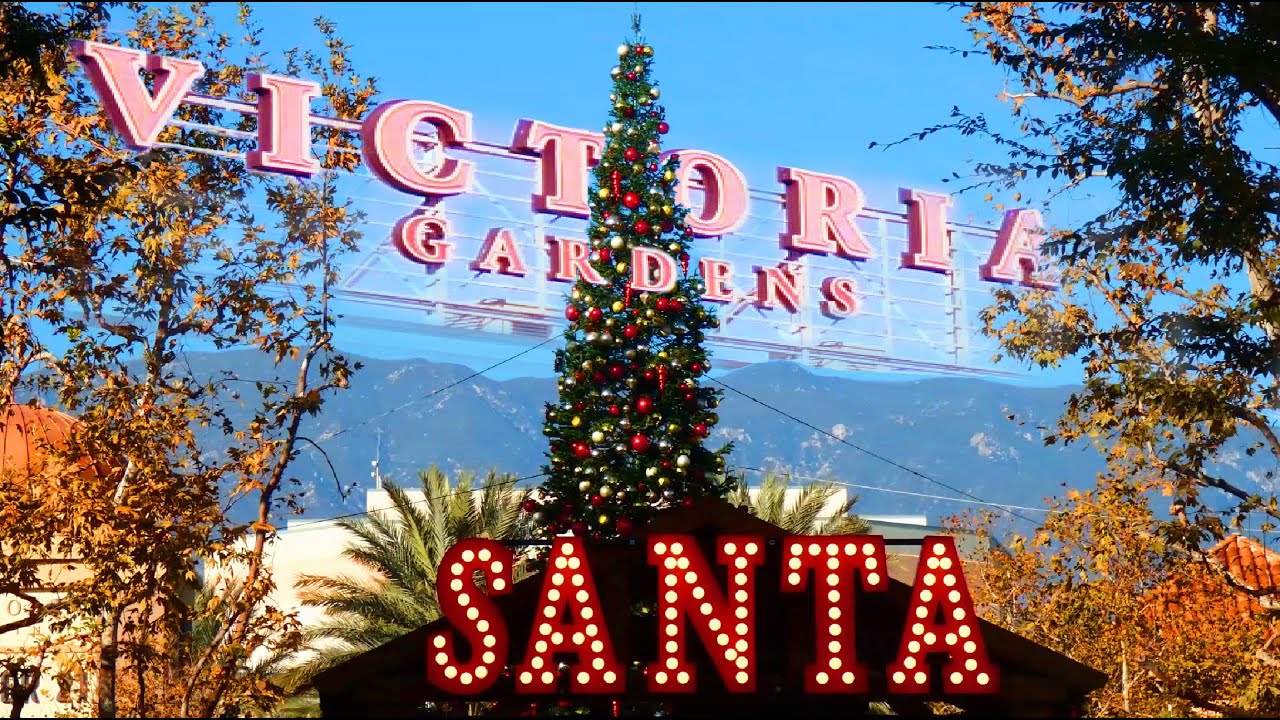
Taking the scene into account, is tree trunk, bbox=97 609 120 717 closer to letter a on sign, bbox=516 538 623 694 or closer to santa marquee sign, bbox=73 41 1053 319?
santa marquee sign, bbox=73 41 1053 319

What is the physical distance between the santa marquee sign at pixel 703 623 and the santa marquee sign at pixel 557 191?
30.5 feet

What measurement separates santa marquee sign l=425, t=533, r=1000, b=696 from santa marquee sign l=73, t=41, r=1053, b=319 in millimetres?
9283

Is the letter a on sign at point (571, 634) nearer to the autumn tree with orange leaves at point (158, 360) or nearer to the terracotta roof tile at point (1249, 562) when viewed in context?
the autumn tree with orange leaves at point (158, 360)

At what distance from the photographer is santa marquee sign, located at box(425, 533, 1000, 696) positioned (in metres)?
15.5

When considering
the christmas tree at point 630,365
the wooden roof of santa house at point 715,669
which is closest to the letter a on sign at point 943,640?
the wooden roof of santa house at point 715,669

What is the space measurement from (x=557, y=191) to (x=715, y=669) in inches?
456

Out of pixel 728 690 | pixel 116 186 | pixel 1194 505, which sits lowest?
pixel 728 690

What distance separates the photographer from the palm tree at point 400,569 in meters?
32.5

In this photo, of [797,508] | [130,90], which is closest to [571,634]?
[130,90]

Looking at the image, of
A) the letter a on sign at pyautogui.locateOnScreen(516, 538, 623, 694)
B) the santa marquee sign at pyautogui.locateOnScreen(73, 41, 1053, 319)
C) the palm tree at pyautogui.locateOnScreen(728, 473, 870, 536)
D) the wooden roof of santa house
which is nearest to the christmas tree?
the santa marquee sign at pyautogui.locateOnScreen(73, 41, 1053, 319)

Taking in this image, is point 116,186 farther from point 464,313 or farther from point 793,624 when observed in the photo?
point 793,624

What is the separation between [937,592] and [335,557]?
35.4 m

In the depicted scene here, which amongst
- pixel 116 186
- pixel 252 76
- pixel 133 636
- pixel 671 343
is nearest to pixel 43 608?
pixel 133 636

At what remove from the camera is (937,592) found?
16.1 m
